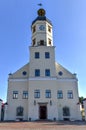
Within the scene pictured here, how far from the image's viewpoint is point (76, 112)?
27.2 m

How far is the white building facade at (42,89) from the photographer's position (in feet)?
87.6

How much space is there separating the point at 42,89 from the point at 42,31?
9.72 m

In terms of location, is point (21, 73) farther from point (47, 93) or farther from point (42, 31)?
point (42, 31)

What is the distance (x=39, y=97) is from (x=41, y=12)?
15358mm

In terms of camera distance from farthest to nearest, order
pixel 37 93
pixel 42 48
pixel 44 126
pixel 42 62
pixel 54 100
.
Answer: pixel 42 48, pixel 42 62, pixel 37 93, pixel 54 100, pixel 44 126

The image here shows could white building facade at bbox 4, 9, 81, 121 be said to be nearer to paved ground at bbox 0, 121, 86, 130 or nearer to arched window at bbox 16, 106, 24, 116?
arched window at bbox 16, 106, 24, 116

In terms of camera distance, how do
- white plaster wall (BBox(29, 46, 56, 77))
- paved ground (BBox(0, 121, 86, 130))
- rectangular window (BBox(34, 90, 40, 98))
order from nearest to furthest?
1. paved ground (BBox(0, 121, 86, 130))
2. rectangular window (BBox(34, 90, 40, 98))
3. white plaster wall (BBox(29, 46, 56, 77))

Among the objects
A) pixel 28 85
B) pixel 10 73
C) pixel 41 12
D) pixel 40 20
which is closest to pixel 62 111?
pixel 28 85

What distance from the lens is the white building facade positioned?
2670 centimetres

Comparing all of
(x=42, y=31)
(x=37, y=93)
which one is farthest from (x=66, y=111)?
(x=42, y=31)

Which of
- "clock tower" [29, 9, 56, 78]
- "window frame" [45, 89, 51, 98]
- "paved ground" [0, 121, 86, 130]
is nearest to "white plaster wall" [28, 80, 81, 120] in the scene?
"window frame" [45, 89, 51, 98]

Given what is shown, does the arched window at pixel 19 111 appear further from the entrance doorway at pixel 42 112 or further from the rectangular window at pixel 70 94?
the rectangular window at pixel 70 94

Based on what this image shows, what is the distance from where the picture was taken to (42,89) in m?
→ 27.4

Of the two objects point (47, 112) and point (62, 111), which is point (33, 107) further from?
point (62, 111)
